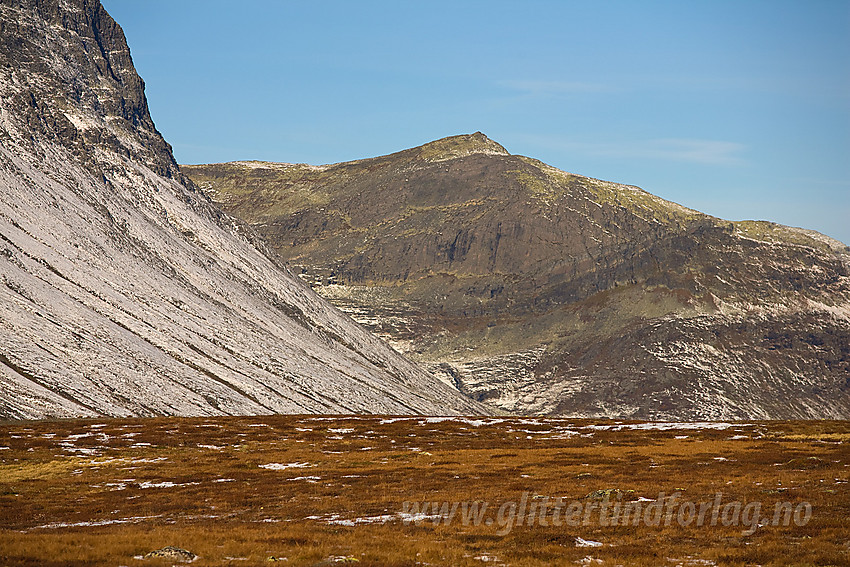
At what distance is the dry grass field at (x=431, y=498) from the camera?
34.6 m

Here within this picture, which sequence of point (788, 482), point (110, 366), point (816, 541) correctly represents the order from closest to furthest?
1. point (816, 541)
2. point (788, 482)
3. point (110, 366)

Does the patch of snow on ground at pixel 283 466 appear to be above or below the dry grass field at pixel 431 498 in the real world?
below

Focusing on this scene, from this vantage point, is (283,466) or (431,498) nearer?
(431,498)

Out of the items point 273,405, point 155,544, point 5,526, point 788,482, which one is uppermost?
point 788,482

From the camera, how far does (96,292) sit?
19488 centimetres

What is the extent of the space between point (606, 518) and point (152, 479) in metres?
40.6

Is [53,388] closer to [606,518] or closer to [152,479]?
[152,479]

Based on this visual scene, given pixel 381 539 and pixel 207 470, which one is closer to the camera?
pixel 381 539

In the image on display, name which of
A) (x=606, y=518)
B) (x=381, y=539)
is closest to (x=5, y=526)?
(x=381, y=539)

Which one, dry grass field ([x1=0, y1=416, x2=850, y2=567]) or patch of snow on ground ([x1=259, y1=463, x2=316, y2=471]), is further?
patch of snow on ground ([x1=259, y1=463, x2=316, y2=471])

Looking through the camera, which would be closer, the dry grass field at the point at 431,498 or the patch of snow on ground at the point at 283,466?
the dry grass field at the point at 431,498

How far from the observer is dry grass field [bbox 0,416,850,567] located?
34625mm

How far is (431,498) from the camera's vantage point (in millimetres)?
51531

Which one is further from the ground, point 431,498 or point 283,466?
point 431,498
